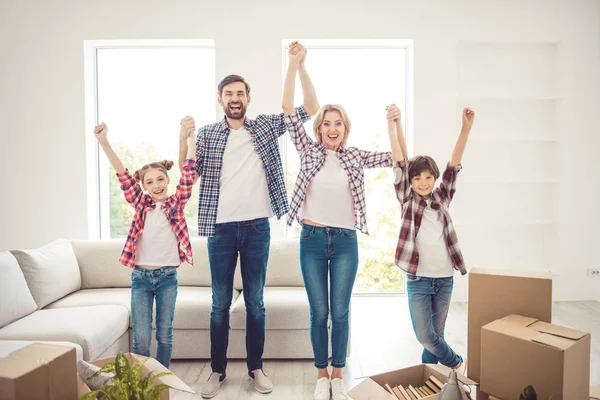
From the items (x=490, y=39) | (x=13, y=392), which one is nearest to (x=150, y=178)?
(x=13, y=392)

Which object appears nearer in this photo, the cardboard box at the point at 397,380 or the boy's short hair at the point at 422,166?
the cardboard box at the point at 397,380

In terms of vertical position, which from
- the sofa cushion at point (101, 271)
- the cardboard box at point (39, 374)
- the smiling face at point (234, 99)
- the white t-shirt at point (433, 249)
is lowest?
the sofa cushion at point (101, 271)

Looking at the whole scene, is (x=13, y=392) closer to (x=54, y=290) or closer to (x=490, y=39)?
(x=54, y=290)

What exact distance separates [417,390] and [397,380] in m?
0.08

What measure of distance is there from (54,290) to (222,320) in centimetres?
117

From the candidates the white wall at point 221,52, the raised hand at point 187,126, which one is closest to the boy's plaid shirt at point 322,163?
the raised hand at point 187,126

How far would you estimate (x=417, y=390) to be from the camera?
5.94 ft

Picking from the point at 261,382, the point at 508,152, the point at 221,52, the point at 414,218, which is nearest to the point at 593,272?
the point at 508,152

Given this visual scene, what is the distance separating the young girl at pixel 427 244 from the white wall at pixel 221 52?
74.9 inches

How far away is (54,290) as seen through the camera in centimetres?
283

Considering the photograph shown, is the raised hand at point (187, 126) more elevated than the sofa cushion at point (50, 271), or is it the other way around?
the raised hand at point (187, 126)

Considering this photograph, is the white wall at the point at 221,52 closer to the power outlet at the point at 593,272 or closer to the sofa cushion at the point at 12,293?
the power outlet at the point at 593,272

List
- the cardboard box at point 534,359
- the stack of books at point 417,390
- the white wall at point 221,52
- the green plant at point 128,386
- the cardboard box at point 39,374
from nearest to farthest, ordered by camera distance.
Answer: the cardboard box at point 39,374, the green plant at point 128,386, the cardboard box at point 534,359, the stack of books at point 417,390, the white wall at point 221,52

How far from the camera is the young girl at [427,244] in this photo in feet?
7.00
